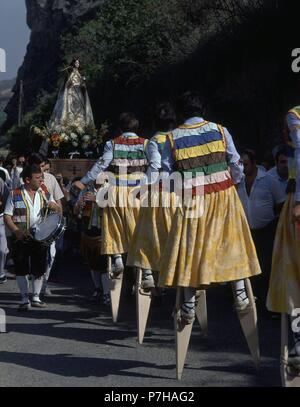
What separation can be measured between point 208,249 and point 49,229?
140 inches

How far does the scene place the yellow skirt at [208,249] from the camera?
639cm

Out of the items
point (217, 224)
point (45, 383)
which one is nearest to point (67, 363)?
point (45, 383)

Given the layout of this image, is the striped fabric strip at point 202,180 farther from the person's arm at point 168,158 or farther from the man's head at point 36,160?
the man's head at point 36,160

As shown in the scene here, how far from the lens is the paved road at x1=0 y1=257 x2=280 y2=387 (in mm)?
6441

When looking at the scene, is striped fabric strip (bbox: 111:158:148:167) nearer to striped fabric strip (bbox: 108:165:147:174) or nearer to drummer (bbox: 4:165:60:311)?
striped fabric strip (bbox: 108:165:147:174)

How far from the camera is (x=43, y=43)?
65.1m

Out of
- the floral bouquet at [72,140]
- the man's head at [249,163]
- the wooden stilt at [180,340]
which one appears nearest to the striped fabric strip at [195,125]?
the wooden stilt at [180,340]

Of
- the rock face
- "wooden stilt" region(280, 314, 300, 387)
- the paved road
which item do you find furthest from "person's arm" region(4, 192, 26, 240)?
the rock face

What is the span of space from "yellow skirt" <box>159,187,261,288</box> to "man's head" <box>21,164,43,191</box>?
3.61 meters

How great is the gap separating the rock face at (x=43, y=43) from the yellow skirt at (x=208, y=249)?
165ft

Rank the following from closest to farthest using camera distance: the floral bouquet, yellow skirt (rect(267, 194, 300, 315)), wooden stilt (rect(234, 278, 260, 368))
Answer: yellow skirt (rect(267, 194, 300, 315))
wooden stilt (rect(234, 278, 260, 368))
the floral bouquet

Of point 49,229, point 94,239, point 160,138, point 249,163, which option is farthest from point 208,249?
point 94,239

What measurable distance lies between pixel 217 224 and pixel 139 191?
2665 mm
